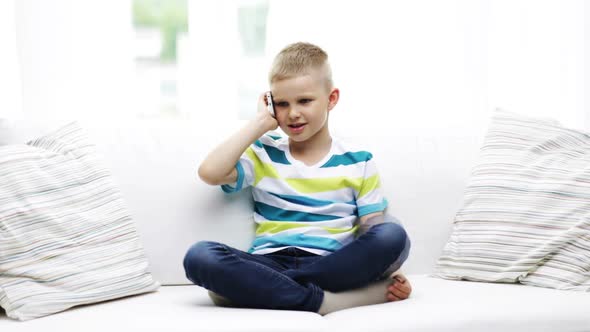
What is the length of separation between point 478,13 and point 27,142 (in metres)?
2.64

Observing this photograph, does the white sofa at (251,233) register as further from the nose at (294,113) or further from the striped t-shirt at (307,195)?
the nose at (294,113)

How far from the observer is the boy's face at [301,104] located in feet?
5.92

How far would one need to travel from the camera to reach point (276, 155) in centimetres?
188

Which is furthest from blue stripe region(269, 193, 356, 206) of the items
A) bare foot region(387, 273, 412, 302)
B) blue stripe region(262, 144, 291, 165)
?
bare foot region(387, 273, 412, 302)

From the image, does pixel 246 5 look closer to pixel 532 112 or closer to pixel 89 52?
pixel 89 52

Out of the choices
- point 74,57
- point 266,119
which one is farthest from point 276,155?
point 74,57

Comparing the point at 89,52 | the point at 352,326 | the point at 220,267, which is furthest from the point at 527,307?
the point at 89,52

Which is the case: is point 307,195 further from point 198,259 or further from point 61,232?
point 61,232

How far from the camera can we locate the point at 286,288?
1.49 metres

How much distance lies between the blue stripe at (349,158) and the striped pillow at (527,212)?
0.29 meters

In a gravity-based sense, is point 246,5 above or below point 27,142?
above

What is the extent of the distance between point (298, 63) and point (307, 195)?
0.35 meters

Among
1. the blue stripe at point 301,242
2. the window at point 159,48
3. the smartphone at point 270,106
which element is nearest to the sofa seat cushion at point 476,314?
the blue stripe at point 301,242

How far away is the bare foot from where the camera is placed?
62.2 inches
